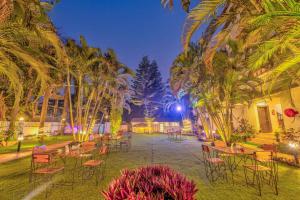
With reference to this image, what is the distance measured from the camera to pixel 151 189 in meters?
1.47

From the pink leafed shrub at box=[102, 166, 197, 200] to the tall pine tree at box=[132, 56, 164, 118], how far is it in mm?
33675

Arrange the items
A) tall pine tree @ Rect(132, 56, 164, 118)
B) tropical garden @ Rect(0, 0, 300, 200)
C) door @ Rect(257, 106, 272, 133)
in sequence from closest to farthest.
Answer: tropical garden @ Rect(0, 0, 300, 200), door @ Rect(257, 106, 272, 133), tall pine tree @ Rect(132, 56, 164, 118)

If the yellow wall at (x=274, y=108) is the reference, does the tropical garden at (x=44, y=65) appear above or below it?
above

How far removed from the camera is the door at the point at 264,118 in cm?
1250

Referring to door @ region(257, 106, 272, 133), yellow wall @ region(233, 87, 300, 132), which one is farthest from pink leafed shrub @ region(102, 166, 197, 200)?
door @ region(257, 106, 272, 133)

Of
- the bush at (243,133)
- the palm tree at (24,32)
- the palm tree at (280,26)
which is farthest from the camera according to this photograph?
the bush at (243,133)

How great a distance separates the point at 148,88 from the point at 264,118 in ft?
92.6

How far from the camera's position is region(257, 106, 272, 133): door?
41.0 feet

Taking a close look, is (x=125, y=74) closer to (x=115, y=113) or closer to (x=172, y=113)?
(x=115, y=113)

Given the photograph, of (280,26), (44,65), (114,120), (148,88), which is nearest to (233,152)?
(280,26)

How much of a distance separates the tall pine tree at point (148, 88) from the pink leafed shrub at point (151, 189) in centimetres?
3367

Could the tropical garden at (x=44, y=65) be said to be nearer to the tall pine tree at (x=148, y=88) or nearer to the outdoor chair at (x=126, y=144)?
the outdoor chair at (x=126, y=144)

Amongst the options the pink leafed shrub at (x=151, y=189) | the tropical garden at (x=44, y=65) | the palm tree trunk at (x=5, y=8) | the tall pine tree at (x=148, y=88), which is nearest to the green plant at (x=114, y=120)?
the tropical garden at (x=44, y=65)

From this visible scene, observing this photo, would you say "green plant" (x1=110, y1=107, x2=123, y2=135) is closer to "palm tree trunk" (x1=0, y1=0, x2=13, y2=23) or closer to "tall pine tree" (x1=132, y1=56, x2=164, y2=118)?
"palm tree trunk" (x1=0, y1=0, x2=13, y2=23)
